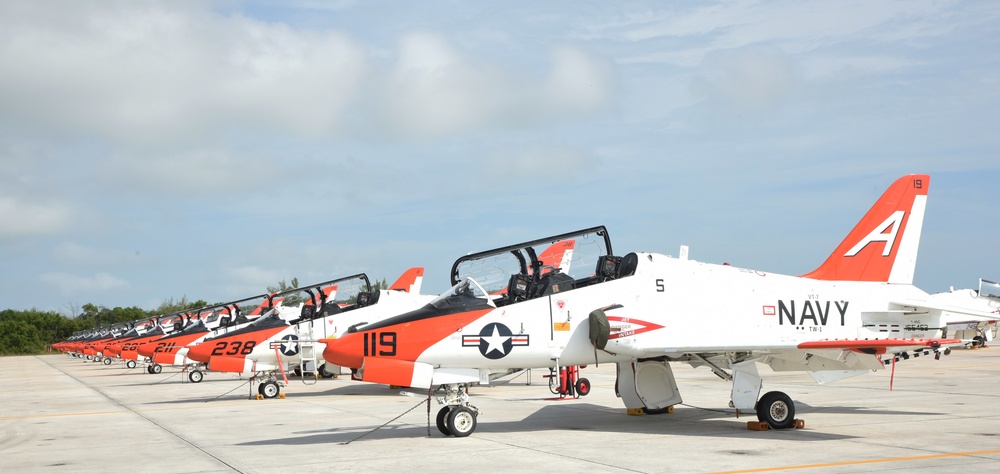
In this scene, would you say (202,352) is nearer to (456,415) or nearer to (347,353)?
(347,353)

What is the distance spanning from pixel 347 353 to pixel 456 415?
1766 mm

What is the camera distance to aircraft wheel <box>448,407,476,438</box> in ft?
39.8

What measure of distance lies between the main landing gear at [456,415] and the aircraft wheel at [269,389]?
35.3ft

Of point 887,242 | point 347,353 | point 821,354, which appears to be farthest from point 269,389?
point 887,242

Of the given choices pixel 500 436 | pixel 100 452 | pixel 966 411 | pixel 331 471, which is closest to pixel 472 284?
pixel 500 436

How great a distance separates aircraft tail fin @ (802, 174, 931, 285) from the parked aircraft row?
2 cm

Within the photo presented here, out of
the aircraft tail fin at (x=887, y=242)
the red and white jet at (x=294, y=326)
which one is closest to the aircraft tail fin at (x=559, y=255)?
the aircraft tail fin at (x=887, y=242)

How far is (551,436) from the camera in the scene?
40.8 ft

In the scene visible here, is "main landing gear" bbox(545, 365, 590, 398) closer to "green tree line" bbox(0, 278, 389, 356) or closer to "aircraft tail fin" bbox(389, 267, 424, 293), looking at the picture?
"aircraft tail fin" bbox(389, 267, 424, 293)

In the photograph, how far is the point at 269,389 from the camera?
22.0 metres

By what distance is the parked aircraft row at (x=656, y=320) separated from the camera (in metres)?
12.0

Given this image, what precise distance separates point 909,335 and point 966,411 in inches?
58.5

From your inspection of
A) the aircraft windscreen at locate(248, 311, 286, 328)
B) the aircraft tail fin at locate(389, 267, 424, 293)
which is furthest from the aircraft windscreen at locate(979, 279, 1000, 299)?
the aircraft windscreen at locate(248, 311, 286, 328)

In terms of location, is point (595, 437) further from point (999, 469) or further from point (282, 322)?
point (282, 322)
